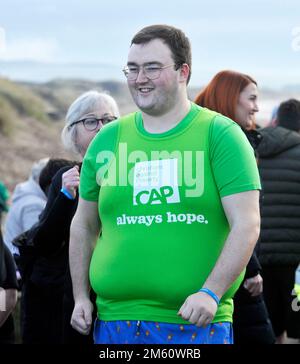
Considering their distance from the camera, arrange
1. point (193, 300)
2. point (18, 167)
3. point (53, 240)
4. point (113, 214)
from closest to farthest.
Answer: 1. point (193, 300)
2. point (113, 214)
3. point (53, 240)
4. point (18, 167)

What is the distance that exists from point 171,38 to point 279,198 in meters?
2.49

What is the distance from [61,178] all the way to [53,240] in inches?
12.2

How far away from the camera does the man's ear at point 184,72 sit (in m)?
3.82

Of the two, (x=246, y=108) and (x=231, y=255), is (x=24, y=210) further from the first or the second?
(x=231, y=255)

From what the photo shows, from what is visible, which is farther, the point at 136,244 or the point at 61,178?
the point at 61,178

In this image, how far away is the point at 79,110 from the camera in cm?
479

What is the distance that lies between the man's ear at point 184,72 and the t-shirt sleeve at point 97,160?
1.11 ft

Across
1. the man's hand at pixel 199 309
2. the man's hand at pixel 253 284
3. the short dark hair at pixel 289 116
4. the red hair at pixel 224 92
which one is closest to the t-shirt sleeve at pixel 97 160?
the man's hand at pixel 199 309

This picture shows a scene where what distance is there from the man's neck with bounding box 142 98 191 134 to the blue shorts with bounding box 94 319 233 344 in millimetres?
764

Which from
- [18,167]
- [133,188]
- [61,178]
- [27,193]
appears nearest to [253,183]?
[133,188]

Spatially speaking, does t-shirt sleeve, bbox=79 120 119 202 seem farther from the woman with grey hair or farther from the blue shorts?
the blue shorts

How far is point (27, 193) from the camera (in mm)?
6520

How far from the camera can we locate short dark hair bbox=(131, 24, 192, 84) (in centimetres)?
378
